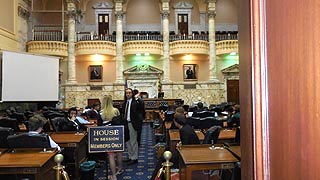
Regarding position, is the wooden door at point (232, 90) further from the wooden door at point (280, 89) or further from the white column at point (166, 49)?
the wooden door at point (280, 89)

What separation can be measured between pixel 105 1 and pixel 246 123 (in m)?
21.9

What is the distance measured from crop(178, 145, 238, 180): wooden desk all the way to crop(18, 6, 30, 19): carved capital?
17402mm

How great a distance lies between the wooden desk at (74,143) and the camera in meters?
4.91

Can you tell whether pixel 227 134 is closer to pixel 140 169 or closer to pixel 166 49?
pixel 140 169

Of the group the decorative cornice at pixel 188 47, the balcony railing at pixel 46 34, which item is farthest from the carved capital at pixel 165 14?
the balcony railing at pixel 46 34

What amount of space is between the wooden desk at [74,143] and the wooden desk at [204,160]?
2.05 meters

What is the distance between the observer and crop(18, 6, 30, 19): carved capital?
59.3 ft

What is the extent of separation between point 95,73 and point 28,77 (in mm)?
6379

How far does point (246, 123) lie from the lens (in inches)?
46.2

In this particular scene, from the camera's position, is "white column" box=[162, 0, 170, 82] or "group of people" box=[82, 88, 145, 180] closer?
"group of people" box=[82, 88, 145, 180]

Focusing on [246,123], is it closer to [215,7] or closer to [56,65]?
[56,65]

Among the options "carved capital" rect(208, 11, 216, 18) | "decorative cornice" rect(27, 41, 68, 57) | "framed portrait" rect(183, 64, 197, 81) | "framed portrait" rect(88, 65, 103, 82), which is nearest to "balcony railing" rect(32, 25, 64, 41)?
"decorative cornice" rect(27, 41, 68, 57)

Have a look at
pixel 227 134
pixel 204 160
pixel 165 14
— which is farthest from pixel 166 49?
pixel 204 160

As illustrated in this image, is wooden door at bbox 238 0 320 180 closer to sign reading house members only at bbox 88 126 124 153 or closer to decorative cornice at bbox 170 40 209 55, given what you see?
sign reading house members only at bbox 88 126 124 153
